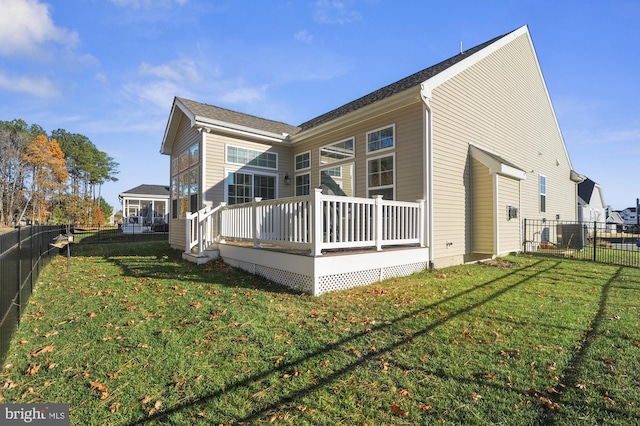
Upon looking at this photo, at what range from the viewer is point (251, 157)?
1044 centimetres

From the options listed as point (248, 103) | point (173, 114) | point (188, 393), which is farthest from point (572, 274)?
point (248, 103)

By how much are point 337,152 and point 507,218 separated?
5.77 meters

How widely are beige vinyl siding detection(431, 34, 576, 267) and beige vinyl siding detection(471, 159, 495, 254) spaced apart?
22 cm

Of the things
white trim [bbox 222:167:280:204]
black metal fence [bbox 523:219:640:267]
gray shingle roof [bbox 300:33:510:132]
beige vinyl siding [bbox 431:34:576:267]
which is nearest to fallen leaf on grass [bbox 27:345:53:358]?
white trim [bbox 222:167:280:204]

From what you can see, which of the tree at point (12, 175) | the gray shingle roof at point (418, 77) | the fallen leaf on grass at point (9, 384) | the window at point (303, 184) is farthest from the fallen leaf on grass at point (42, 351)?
the tree at point (12, 175)

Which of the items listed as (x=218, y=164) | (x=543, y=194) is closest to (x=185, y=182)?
(x=218, y=164)

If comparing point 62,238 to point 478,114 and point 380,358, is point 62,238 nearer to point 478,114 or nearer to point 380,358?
point 380,358

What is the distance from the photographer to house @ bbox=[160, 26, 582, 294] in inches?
233

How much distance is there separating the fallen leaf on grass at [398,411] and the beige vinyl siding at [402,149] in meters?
5.84

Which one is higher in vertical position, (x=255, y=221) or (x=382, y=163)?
(x=382, y=163)

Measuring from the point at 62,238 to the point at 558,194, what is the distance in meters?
19.2

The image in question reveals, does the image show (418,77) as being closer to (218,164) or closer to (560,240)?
(218,164)

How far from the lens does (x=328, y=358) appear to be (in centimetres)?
294

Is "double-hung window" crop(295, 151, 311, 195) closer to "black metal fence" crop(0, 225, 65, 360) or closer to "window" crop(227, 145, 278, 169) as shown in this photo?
"window" crop(227, 145, 278, 169)
